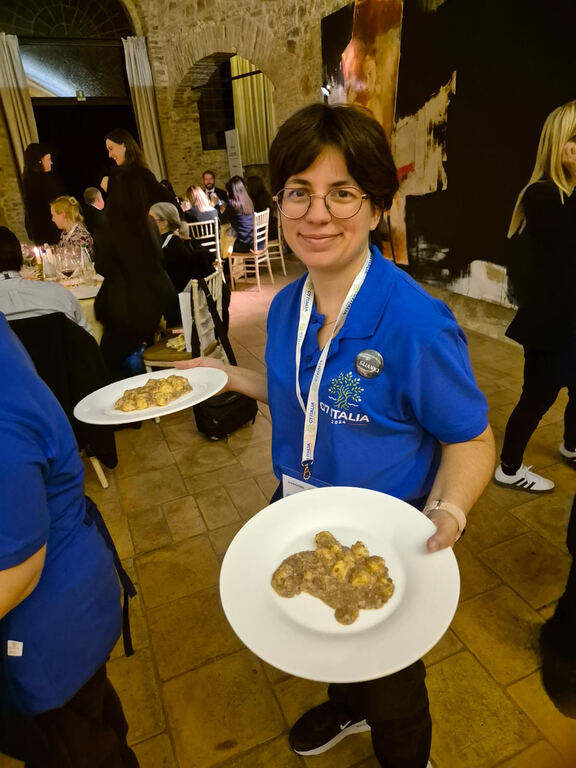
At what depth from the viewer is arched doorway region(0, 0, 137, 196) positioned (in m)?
8.76

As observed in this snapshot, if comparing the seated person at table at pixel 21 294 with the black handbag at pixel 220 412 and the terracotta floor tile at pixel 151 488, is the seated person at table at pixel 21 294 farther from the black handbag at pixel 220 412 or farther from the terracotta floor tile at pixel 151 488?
the terracotta floor tile at pixel 151 488

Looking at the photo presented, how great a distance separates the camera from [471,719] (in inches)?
59.9

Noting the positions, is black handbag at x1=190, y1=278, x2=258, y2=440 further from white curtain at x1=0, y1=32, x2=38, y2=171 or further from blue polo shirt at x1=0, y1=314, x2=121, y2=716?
white curtain at x1=0, y1=32, x2=38, y2=171

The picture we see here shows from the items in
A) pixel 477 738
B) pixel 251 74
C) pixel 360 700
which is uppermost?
pixel 251 74

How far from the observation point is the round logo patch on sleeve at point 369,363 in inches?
38.0

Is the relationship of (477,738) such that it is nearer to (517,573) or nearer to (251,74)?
(517,573)

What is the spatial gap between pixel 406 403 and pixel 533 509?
5.87 ft

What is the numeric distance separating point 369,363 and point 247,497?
1841mm

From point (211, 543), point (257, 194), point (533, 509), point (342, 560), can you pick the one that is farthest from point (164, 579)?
point (257, 194)

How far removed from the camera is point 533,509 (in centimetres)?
238

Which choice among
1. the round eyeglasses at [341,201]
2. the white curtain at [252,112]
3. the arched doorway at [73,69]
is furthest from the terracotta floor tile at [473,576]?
the arched doorway at [73,69]

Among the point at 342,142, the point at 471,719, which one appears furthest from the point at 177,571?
the point at 342,142

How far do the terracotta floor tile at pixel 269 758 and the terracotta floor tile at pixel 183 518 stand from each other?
1.06 meters

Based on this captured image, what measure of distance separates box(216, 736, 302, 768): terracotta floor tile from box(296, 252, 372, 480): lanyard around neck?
949 millimetres
